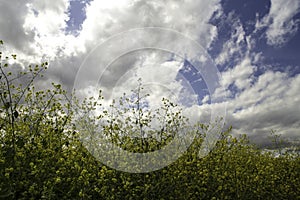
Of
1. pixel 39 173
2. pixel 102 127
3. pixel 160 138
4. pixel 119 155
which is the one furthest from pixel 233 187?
pixel 39 173

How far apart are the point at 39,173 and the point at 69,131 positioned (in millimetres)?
1902

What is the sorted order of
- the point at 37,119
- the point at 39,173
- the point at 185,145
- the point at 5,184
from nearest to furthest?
the point at 5,184 < the point at 39,173 < the point at 37,119 < the point at 185,145

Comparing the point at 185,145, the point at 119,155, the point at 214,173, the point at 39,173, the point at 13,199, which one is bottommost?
the point at 13,199

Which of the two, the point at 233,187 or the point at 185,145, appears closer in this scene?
the point at 233,187

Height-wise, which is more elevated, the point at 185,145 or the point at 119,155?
the point at 185,145

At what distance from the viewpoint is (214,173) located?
6.45 m

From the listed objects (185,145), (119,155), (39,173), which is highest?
(185,145)

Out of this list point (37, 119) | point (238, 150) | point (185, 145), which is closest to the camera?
point (37, 119)

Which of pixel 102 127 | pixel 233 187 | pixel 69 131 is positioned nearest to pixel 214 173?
pixel 233 187

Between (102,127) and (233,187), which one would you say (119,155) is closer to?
(102,127)

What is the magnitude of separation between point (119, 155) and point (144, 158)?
58cm

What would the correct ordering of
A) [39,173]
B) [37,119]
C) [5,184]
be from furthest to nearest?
[37,119] < [39,173] < [5,184]

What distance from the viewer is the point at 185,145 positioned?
7.41 metres

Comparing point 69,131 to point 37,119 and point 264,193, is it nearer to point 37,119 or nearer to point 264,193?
point 37,119
